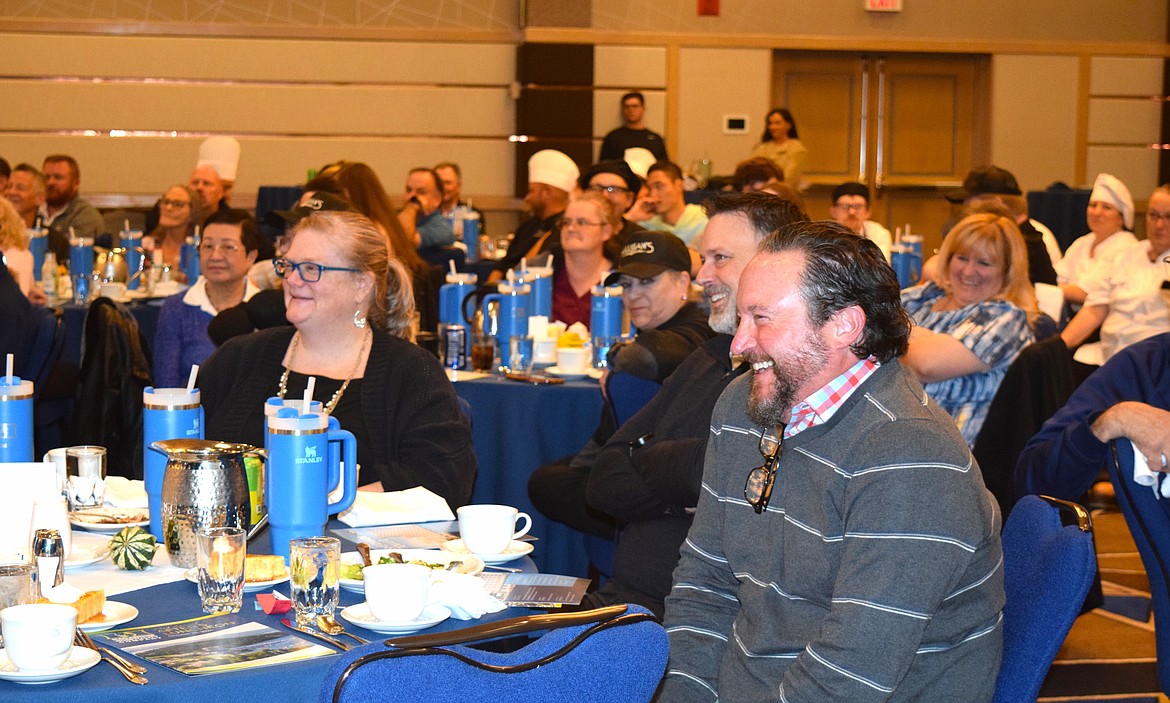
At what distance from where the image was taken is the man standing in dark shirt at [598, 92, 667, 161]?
456 inches

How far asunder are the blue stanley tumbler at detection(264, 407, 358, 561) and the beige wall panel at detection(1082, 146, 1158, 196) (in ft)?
39.0

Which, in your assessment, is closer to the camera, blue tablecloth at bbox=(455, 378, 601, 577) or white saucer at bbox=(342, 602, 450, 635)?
white saucer at bbox=(342, 602, 450, 635)

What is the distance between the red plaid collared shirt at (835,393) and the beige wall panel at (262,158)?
10.5 meters

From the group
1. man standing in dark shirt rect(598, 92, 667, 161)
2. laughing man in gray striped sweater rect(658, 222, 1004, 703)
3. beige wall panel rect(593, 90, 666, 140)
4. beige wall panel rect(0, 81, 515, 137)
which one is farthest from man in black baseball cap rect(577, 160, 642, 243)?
laughing man in gray striped sweater rect(658, 222, 1004, 703)

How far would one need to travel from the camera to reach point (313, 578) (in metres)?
1.87

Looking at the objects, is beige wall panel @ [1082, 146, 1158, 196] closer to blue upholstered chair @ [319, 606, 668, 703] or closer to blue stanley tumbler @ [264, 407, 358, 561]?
blue stanley tumbler @ [264, 407, 358, 561]

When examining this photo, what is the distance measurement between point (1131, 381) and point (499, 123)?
32.6ft

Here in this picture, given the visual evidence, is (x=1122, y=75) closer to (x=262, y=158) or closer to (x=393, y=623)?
(x=262, y=158)

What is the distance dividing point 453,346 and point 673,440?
92.3 inches

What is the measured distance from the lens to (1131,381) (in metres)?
2.78

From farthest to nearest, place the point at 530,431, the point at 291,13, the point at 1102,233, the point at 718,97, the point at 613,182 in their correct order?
the point at 718,97 → the point at 291,13 → the point at 1102,233 → the point at 613,182 → the point at 530,431

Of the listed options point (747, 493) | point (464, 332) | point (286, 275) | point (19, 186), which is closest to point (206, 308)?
point (464, 332)

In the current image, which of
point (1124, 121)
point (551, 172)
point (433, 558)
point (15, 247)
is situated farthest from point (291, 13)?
point (433, 558)

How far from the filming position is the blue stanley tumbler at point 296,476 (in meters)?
2.16
